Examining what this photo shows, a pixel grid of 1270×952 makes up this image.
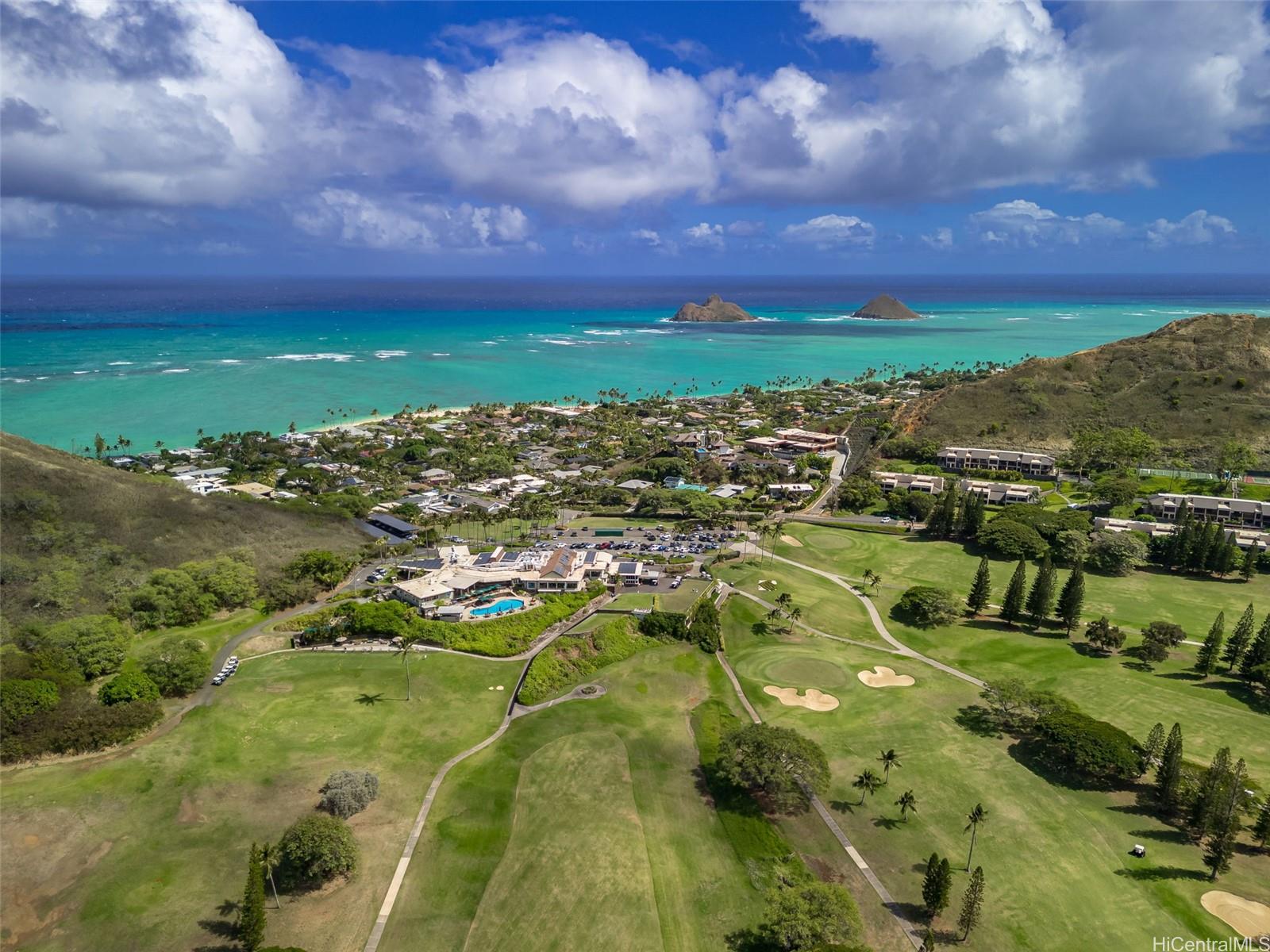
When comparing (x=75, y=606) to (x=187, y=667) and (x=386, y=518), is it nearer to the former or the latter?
(x=187, y=667)

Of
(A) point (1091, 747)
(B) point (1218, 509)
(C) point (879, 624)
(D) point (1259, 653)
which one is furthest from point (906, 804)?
(B) point (1218, 509)

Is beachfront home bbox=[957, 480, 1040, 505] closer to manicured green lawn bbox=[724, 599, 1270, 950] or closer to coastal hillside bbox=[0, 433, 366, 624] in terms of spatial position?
manicured green lawn bbox=[724, 599, 1270, 950]

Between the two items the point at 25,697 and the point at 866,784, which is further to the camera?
the point at 25,697

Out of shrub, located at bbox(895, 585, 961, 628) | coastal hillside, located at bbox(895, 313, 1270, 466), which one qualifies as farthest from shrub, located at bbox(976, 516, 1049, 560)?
coastal hillside, located at bbox(895, 313, 1270, 466)

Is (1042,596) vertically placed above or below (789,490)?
above

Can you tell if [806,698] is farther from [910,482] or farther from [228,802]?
[910,482]

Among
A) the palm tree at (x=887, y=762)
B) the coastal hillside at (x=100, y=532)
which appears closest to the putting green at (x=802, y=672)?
the palm tree at (x=887, y=762)
